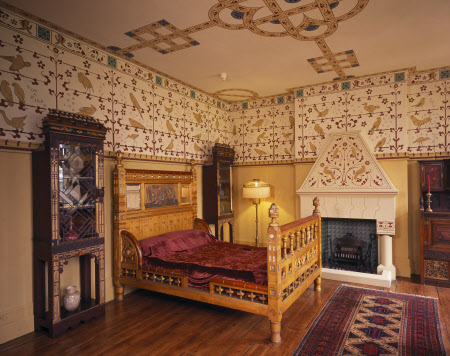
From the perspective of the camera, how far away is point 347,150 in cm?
496

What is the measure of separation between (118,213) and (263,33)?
277 centimetres

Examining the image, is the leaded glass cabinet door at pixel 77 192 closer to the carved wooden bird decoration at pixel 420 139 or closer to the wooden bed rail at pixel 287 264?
the wooden bed rail at pixel 287 264

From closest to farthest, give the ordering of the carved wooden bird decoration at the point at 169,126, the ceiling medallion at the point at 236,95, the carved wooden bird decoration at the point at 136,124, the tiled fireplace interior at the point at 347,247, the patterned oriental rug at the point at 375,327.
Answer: the patterned oriental rug at the point at 375,327
the carved wooden bird decoration at the point at 136,124
the carved wooden bird decoration at the point at 169,126
the tiled fireplace interior at the point at 347,247
the ceiling medallion at the point at 236,95

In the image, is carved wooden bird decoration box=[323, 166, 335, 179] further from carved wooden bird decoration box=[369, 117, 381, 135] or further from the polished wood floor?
the polished wood floor

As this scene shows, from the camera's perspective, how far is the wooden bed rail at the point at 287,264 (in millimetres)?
2803

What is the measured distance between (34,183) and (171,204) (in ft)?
6.54

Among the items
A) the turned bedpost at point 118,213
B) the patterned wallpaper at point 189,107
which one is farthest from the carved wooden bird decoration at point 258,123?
the turned bedpost at point 118,213

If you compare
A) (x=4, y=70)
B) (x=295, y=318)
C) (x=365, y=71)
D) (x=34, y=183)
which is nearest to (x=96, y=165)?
(x=34, y=183)

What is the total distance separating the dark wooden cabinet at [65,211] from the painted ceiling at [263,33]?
1.06m

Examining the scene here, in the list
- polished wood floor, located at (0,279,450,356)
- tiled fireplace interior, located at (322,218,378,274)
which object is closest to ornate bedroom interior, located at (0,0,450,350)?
tiled fireplace interior, located at (322,218,378,274)

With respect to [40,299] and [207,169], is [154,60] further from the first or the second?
[40,299]

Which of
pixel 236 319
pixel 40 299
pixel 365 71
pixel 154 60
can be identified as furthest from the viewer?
pixel 365 71

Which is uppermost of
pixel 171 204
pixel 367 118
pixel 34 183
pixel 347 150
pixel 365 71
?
pixel 365 71

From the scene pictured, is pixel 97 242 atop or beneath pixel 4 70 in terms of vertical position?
beneath
